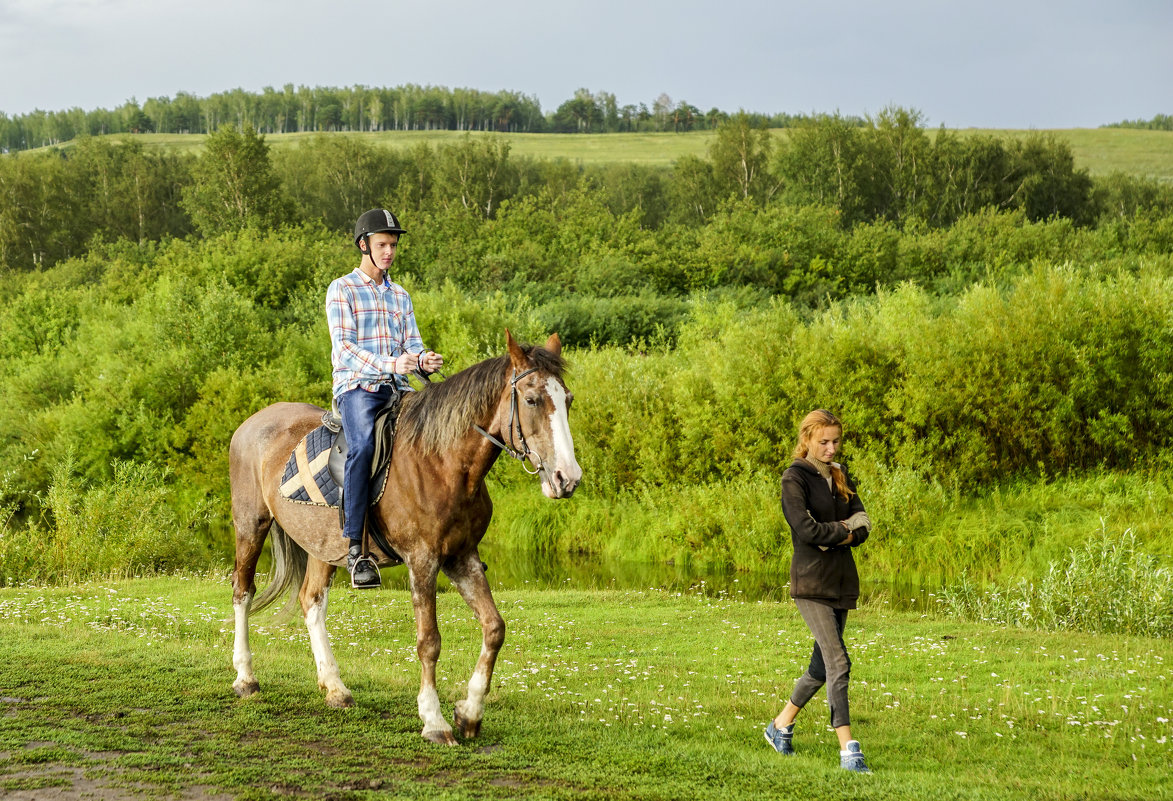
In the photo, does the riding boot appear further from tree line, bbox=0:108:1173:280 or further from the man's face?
tree line, bbox=0:108:1173:280

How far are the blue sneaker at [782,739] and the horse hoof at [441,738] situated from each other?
96.6 inches

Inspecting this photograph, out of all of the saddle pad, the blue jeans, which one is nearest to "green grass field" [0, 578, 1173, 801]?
the blue jeans

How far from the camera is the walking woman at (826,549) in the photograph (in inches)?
279

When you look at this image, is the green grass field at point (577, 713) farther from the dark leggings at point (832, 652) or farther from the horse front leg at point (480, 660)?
the dark leggings at point (832, 652)

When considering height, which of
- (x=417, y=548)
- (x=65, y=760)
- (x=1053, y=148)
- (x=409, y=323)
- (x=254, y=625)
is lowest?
(x=254, y=625)

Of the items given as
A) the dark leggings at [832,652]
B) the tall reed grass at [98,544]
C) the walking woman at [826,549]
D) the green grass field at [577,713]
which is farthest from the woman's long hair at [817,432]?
the tall reed grass at [98,544]

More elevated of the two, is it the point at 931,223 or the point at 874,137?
the point at 874,137

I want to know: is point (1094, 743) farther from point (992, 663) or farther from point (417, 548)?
point (417, 548)

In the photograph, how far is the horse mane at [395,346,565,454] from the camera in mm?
7402

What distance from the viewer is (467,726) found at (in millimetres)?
7629

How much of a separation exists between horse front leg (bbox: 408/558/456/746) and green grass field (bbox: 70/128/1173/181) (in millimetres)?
112097

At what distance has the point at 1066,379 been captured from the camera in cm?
2619

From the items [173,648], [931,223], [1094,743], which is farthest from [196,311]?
[931,223]

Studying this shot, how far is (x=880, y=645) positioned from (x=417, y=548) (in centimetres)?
768
